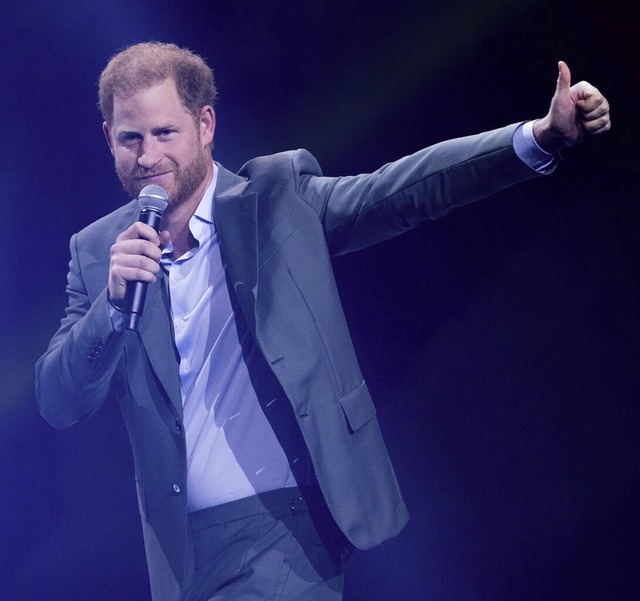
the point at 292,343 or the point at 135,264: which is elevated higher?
the point at 135,264

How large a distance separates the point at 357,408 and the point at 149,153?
0.80m

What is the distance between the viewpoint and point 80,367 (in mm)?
1837

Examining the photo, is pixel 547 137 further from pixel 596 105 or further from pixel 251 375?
pixel 251 375

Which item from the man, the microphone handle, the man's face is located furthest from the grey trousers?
the man's face

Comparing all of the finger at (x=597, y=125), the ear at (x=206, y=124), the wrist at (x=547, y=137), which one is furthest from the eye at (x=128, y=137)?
the finger at (x=597, y=125)

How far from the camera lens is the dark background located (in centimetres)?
266

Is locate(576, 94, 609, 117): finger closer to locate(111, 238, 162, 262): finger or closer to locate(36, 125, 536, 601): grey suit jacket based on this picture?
locate(36, 125, 536, 601): grey suit jacket

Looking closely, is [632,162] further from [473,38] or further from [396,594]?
[396,594]

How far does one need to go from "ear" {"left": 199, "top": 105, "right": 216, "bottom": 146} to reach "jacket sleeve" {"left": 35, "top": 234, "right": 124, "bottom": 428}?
498 mm

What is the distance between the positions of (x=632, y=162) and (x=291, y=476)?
1.56 m

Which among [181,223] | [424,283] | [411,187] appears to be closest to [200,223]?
[181,223]

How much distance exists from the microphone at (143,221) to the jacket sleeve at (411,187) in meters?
0.35

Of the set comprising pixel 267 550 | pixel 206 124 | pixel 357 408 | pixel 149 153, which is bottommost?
pixel 267 550

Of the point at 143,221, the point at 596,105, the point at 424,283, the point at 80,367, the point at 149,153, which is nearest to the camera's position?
the point at 596,105
